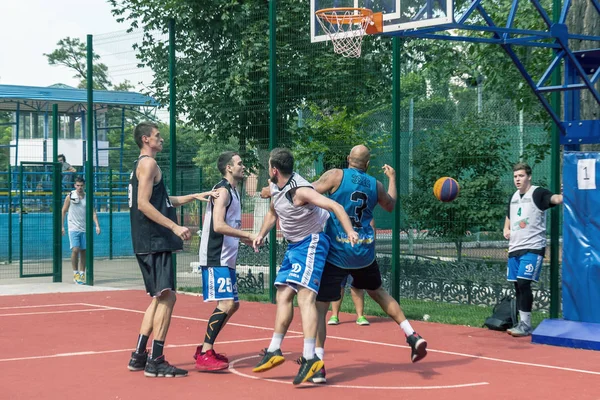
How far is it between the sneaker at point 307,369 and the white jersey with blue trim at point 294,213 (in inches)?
42.3

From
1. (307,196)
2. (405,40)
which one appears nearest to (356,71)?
(405,40)

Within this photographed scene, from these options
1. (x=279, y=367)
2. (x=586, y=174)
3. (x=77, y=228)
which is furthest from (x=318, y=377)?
(x=77, y=228)

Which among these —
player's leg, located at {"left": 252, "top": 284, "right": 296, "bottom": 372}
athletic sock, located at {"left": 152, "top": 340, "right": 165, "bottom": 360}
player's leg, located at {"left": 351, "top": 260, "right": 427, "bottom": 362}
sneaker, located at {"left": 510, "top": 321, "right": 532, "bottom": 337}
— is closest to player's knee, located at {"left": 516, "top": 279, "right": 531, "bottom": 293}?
sneaker, located at {"left": 510, "top": 321, "right": 532, "bottom": 337}

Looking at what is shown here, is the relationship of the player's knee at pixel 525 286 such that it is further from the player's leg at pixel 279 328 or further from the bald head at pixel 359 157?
the player's leg at pixel 279 328

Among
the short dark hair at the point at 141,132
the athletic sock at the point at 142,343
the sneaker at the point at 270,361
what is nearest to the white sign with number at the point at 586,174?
the sneaker at the point at 270,361

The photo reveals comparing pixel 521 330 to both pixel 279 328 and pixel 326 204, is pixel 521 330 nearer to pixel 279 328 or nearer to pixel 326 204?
pixel 279 328

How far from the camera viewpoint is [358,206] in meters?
7.96

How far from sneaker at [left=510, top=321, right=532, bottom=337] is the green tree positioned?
6.32ft

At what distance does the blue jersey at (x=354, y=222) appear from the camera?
777cm

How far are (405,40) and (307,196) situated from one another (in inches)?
314

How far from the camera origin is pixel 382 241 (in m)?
12.4

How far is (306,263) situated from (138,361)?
178 cm

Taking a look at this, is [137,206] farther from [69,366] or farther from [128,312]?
[128,312]

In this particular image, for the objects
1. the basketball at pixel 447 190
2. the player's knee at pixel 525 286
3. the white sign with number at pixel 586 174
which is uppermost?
the white sign with number at pixel 586 174
